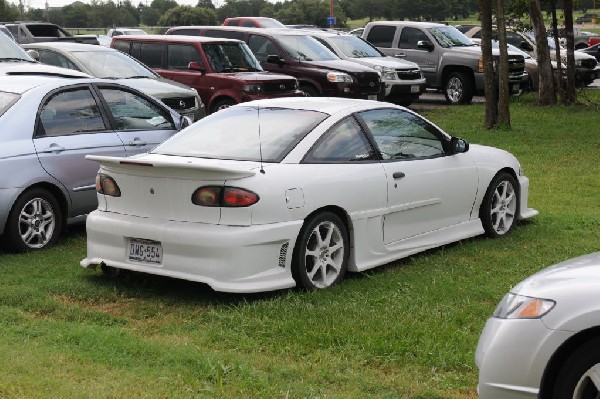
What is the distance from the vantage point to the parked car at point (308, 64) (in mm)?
21016

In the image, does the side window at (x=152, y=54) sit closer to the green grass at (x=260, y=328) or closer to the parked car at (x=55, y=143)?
the parked car at (x=55, y=143)

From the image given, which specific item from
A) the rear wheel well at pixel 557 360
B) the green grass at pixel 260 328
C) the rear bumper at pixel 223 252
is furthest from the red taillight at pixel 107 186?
the rear wheel well at pixel 557 360

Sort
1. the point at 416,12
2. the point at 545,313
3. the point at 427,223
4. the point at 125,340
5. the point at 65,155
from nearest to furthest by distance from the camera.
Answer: the point at 545,313
the point at 125,340
the point at 427,223
the point at 65,155
the point at 416,12

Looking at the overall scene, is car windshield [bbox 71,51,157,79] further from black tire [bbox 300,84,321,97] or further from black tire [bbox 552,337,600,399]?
black tire [bbox 552,337,600,399]

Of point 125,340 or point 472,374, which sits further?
point 125,340

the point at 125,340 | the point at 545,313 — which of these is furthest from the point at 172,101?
the point at 545,313

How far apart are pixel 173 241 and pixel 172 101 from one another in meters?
8.38

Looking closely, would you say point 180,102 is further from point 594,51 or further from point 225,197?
point 594,51

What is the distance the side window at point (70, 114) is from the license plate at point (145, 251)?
2.28 meters

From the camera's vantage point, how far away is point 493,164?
9.88 m

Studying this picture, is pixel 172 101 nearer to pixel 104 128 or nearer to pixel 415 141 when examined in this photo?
pixel 104 128

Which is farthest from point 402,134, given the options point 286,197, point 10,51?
point 10,51

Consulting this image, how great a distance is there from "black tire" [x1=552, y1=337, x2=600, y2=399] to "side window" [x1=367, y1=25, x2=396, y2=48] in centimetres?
2249

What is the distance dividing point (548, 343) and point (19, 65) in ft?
34.9
